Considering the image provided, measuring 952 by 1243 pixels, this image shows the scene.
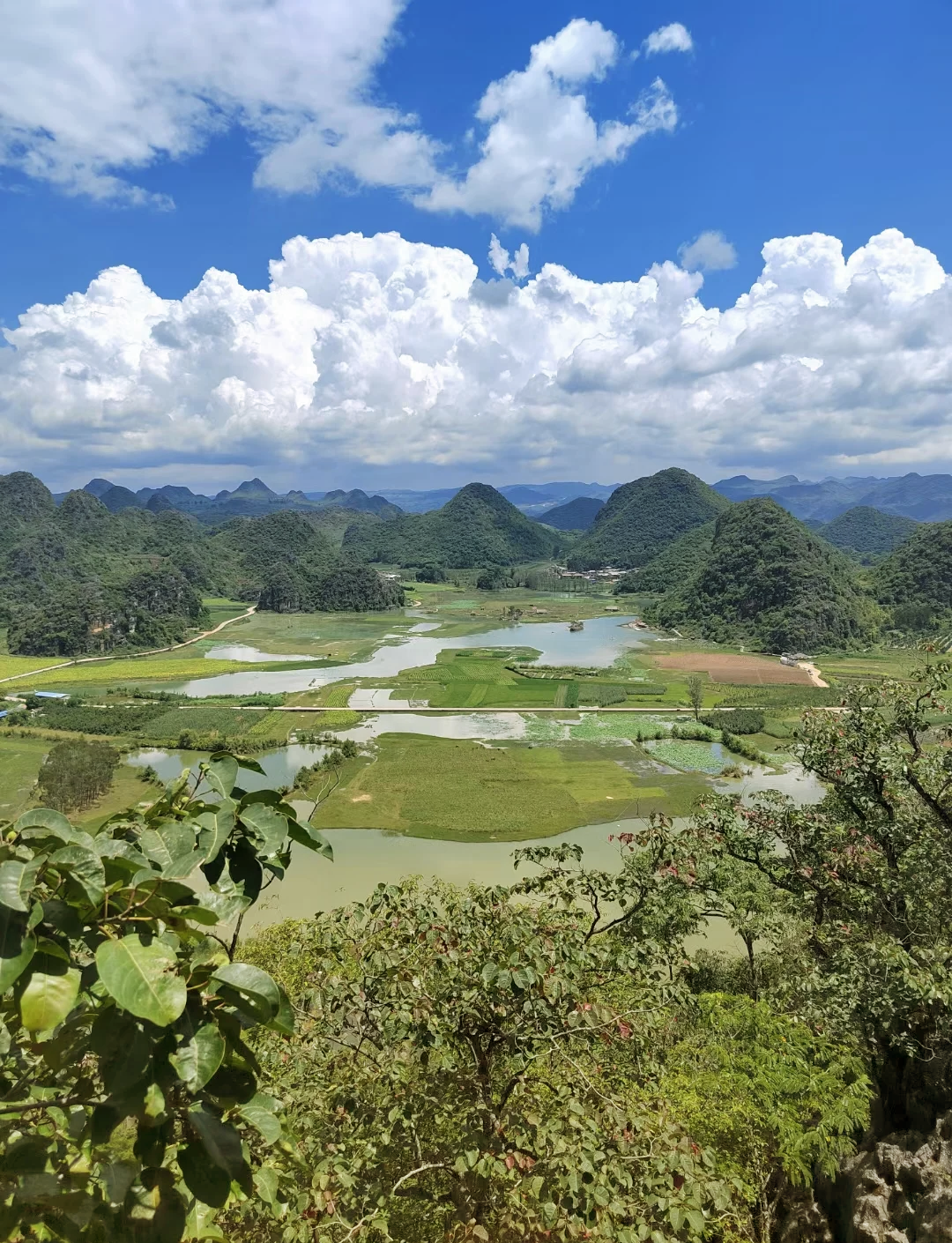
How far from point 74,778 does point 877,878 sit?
28.4 metres

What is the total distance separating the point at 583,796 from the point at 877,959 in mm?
21340

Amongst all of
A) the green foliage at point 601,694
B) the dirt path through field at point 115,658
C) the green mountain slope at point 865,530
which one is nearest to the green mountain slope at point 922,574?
the green foliage at point 601,694

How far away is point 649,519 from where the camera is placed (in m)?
156

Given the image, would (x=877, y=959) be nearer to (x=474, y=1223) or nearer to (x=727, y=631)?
(x=474, y=1223)

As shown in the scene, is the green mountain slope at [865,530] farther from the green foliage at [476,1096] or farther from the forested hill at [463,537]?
the green foliage at [476,1096]

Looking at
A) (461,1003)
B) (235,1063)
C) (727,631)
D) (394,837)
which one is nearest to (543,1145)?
(461,1003)

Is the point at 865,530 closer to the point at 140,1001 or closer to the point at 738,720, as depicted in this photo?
the point at 738,720

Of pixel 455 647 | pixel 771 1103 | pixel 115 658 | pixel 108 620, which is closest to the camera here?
pixel 771 1103

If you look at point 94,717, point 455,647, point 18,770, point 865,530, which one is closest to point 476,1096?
point 18,770

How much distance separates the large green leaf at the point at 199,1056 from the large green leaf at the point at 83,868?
36cm

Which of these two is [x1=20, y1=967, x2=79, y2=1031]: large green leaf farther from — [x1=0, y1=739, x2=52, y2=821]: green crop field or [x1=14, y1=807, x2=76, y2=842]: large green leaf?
[x1=0, y1=739, x2=52, y2=821]: green crop field

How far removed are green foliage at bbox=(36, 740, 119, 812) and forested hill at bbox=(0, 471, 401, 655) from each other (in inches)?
1680

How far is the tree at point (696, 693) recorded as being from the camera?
41938 mm

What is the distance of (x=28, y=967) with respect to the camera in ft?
4.37
